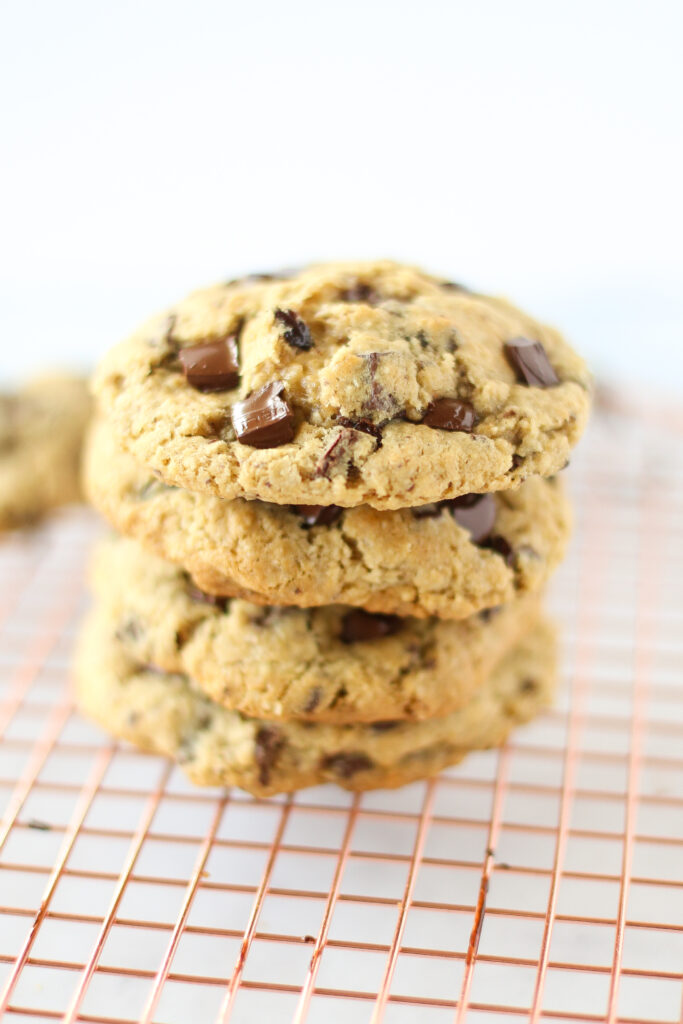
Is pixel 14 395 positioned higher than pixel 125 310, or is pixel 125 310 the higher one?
pixel 14 395

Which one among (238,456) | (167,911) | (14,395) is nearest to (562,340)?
(238,456)

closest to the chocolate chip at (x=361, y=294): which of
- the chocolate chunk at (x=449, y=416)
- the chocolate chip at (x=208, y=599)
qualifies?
the chocolate chunk at (x=449, y=416)

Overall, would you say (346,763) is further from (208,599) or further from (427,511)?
(427,511)

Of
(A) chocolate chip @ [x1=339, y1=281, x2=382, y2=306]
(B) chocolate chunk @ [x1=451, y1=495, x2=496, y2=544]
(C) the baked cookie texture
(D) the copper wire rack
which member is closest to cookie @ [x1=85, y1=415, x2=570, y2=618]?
(B) chocolate chunk @ [x1=451, y1=495, x2=496, y2=544]

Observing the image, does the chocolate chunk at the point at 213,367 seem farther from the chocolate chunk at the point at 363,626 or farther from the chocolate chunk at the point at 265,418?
the chocolate chunk at the point at 363,626

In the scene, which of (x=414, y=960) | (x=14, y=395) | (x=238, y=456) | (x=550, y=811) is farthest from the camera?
(x=14, y=395)

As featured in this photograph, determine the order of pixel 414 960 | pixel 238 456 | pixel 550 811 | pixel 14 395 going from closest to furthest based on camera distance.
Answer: pixel 238 456, pixel 414 960, pixel 550 811, pixel 14 395

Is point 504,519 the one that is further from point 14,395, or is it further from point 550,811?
point 14,395
